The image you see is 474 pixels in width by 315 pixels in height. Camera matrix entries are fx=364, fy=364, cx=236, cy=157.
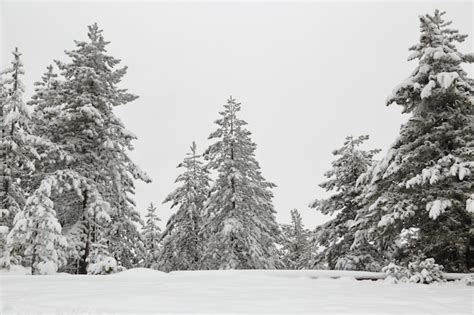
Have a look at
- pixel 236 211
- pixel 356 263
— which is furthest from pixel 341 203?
pixel 236 211

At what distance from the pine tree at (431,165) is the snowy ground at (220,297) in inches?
84.9

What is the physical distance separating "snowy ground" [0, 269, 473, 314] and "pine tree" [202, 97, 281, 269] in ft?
36.6

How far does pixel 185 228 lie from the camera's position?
86.5 ft

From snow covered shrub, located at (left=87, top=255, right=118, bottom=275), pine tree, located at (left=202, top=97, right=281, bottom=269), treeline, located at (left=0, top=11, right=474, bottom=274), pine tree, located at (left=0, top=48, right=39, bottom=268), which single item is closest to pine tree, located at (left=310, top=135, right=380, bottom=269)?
treeline, located at (left=0, top=11, right=474, bottom=274)

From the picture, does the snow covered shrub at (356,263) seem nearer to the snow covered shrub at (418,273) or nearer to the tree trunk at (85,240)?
the snow covered shrub at (418,273)

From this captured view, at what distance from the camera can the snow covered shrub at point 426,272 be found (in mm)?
9727

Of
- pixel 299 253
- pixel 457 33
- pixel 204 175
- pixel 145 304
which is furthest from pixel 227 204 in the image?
pixel 299 253

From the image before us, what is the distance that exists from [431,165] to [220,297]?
28.1 feet

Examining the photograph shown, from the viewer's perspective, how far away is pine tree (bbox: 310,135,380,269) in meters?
19.2

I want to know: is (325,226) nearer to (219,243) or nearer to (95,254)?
(219,243)

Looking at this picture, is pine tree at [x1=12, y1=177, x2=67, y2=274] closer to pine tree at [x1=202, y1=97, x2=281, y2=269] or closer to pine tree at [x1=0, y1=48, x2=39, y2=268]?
pine tree at [x1=0, y1=48, x2=39, y2=268]

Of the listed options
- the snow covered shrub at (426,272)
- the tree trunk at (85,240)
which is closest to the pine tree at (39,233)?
the tree trunk at (85,240)

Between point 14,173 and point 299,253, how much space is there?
30.5 metres

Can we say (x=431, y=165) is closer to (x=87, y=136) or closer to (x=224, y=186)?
(x=224, y=186)
